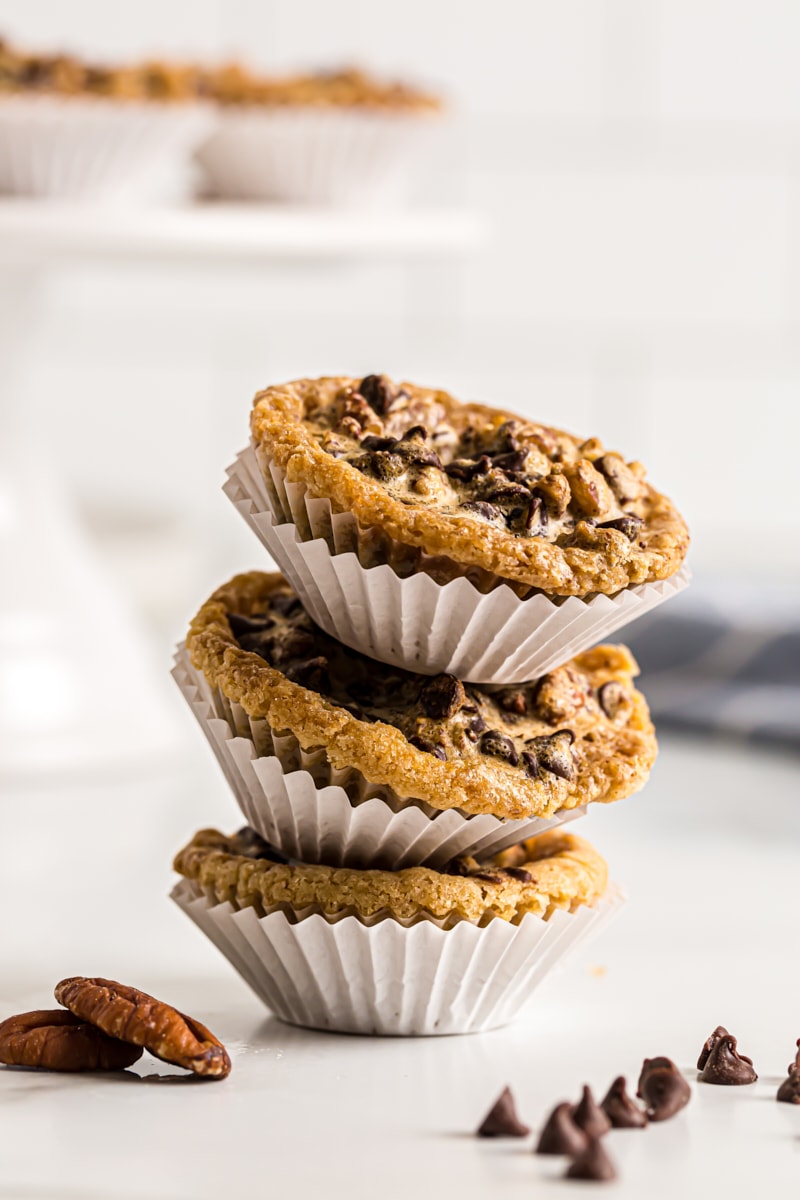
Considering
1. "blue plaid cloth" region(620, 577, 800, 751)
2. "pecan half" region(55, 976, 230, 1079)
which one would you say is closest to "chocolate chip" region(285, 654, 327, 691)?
"pecan half" region(55, 976, 230, 1079)

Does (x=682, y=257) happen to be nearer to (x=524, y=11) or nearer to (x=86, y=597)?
(x=524, y=11)

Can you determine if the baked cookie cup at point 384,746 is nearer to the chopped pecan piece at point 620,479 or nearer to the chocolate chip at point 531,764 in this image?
the chocolate chip at point 531,764

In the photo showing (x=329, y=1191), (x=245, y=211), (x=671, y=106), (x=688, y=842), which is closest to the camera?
(x=329, y=1191)

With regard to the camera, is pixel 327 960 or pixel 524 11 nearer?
pixel 327 960

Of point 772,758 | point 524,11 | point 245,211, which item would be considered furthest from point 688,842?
point 524,11

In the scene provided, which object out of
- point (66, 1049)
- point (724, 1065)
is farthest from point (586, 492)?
point (66, 1049)

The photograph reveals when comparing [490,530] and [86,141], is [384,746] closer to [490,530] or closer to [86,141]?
[490,530]

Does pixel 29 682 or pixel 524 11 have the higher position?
pixel 524 11

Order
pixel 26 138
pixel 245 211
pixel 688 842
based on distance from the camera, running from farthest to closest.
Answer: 1. pixel 245 211
2. pixel 26 138
3. pixel 688 842
